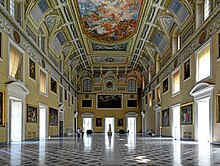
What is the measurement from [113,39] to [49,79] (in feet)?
36.6

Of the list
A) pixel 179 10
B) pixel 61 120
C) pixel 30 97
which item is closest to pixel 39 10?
pixel 30 97

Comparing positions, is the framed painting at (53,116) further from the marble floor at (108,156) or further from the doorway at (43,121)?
the marble floor at (108,156)

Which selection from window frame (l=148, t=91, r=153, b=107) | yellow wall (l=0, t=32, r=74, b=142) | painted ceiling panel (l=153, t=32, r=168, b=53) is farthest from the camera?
window frame (l=148, t=91, r=153, b=107)

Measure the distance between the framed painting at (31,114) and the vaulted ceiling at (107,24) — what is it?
613 cm

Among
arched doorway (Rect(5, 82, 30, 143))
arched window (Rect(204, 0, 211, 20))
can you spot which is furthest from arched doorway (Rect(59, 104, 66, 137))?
arched window (Rect(204, 0, 211, 20))

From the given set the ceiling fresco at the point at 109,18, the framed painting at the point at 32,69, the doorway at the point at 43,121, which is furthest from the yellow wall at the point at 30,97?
the ceiling fresco at the point at 109,18

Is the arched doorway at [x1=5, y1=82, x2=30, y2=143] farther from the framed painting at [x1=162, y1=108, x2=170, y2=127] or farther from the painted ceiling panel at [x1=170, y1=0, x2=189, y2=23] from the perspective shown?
the framed painting at [x1=162, y1=108, x2=170, y2=127]

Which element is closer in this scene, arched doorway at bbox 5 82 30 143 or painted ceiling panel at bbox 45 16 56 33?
arched doorway at bbox 5 82 30 143

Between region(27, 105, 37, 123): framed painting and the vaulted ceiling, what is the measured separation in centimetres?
613

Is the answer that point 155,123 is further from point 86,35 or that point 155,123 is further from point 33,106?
point 33,106

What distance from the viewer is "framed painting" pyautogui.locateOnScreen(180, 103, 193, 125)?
83.0ft

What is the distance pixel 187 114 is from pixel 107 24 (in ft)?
45.1

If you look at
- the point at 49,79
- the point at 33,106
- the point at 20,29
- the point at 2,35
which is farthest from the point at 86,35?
the point at 2,35

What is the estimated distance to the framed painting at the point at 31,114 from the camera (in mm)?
25156
